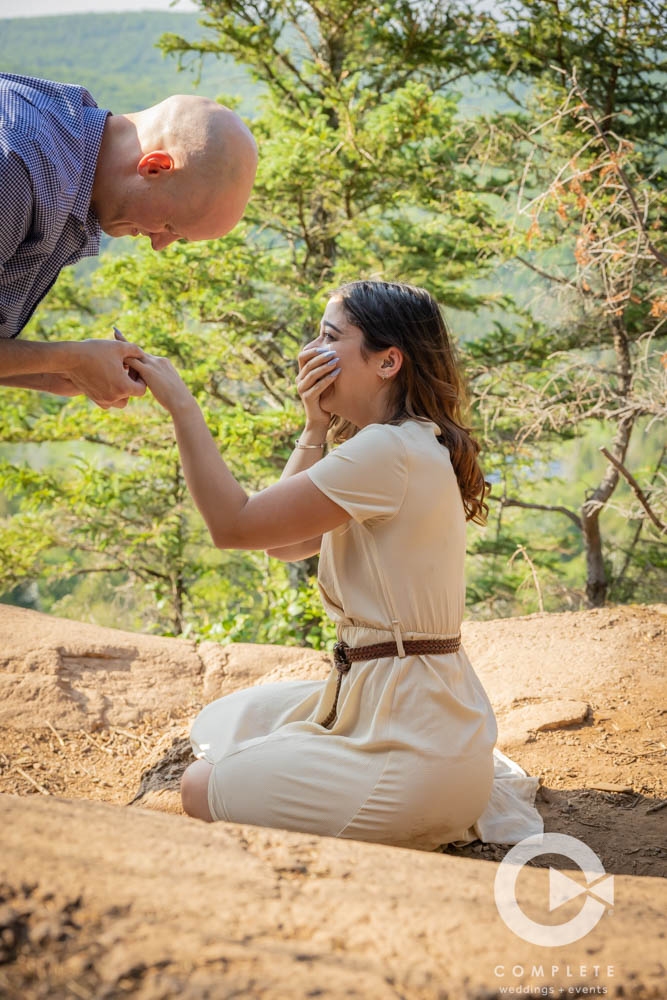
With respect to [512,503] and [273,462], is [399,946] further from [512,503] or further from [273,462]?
[273,462]

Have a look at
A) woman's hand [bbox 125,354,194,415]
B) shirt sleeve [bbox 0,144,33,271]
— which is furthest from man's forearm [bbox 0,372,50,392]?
shirt sleeve [bbox 0,144,33,271]

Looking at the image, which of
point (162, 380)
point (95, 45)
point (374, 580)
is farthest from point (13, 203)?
point (95, 45)

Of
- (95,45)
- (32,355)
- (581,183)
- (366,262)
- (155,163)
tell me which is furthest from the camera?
(95,45)

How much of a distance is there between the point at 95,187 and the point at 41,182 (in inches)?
8.8

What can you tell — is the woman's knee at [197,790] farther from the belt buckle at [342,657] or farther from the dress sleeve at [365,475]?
the dress sleeve at [365,475]

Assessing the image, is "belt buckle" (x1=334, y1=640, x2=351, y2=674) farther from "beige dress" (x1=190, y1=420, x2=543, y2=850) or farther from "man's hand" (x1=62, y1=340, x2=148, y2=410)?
"man's hand" (x1=62, y1=340, x2=148, y2=410)

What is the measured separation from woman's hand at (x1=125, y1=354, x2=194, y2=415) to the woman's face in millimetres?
397

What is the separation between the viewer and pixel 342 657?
2.16 meters

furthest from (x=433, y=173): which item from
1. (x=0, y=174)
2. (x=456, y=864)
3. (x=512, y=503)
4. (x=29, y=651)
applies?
(x=456, y=864)

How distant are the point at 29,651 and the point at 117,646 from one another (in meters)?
0.37

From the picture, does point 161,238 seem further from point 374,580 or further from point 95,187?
point 374,580

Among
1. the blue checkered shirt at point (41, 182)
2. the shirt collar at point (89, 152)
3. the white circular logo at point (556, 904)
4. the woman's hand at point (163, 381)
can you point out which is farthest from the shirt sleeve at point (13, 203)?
the white circular logo at point (556, 904)

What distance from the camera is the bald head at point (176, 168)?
1.89m

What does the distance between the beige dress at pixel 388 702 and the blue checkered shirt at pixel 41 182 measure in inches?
32.8
